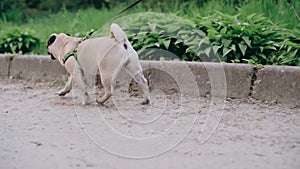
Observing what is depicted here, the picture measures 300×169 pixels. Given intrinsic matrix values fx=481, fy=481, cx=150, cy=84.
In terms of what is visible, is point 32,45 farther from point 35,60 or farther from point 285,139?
point 285,139

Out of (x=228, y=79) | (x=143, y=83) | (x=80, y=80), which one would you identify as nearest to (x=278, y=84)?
(x=228, y=79)

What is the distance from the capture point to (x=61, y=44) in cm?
459

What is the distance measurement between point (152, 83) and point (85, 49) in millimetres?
936

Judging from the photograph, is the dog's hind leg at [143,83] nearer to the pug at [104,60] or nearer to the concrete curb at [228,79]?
the pug at [104,60]

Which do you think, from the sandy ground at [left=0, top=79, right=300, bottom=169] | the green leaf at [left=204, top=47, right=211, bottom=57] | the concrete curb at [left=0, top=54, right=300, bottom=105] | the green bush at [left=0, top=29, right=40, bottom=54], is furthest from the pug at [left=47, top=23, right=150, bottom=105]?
the green bush at [left=0, top=29, right=40, bottom=54]

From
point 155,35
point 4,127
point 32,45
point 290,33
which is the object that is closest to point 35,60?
point 32,45

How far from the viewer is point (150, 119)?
3.65m

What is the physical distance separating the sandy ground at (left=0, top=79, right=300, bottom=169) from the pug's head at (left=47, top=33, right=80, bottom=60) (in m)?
0.46

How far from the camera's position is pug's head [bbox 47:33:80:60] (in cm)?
447

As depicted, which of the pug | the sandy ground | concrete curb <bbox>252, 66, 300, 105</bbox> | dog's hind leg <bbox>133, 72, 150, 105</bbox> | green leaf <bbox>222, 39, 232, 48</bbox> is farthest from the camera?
green leaf <bbox>222, 39, 232, 48</bbox>

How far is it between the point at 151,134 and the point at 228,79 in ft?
4.57

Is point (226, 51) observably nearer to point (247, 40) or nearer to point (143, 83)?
point (247, 40)

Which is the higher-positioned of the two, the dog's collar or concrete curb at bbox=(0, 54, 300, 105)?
the dog's collar

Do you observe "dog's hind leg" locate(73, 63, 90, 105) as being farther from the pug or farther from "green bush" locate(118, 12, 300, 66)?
"green bush" locate(118, 12, 300, 66)
